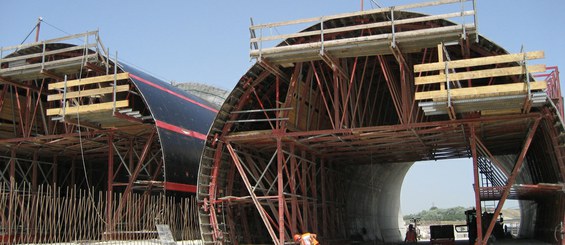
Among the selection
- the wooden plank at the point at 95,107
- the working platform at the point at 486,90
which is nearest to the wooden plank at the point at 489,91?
the working platform at the point at 486,90

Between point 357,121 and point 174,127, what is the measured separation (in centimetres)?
776

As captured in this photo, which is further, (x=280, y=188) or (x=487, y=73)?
(x=280, y=188)

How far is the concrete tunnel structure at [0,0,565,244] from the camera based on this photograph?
18797 mm

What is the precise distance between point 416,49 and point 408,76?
152cm

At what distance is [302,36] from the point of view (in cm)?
2014

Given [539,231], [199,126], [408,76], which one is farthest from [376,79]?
[539,231]

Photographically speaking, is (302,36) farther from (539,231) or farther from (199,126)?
(539,231)

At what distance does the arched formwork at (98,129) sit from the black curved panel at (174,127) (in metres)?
0.04

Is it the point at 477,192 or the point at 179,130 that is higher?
the point at 179,130

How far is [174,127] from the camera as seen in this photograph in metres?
25.4

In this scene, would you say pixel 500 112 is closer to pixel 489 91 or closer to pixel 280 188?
pixel 489 91

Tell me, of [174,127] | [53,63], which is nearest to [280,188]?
[174,127]

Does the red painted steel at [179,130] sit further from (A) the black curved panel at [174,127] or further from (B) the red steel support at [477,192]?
(B) the red steel support at [477,192]

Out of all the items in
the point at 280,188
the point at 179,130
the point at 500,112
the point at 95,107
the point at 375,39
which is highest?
the point at 375,39
